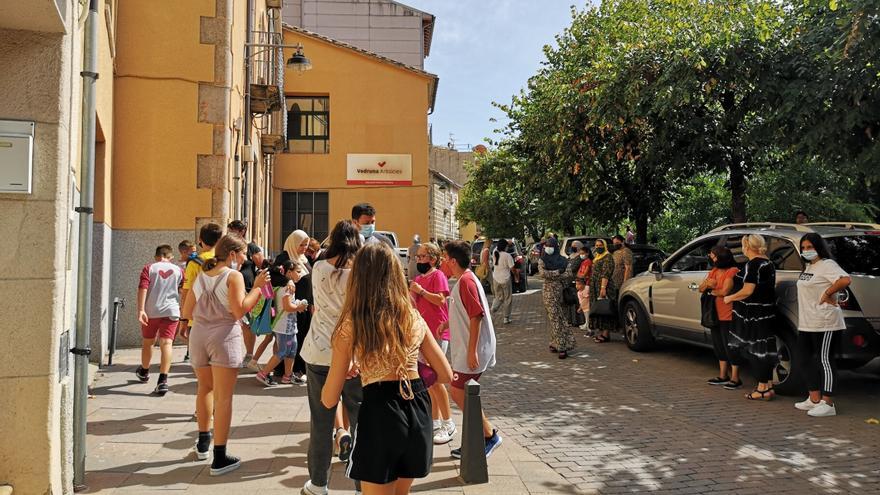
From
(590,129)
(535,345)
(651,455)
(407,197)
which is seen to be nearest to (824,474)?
(651,455)

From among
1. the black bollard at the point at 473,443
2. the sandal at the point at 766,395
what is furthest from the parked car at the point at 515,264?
the black bollard at the point at 473,443

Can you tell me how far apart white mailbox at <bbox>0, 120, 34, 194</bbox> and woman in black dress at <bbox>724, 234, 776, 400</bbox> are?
21.7 feet

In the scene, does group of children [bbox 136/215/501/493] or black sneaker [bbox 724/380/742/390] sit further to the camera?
black sneaker [bbox 724/380/742/390]

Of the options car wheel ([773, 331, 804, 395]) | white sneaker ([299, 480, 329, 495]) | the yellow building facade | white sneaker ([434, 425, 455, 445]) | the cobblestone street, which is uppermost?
the yellow building facade

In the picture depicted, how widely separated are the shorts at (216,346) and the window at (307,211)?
2228cm

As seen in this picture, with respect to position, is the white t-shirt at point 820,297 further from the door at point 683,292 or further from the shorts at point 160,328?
the shorts at point 160,328

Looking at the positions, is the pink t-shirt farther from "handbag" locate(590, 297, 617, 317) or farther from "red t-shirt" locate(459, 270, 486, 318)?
"handbag" locate(590, 297, 617, 317)

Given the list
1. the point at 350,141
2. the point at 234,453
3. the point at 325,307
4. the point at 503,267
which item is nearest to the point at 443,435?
the point at 234,453

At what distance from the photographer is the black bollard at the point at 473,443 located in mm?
4637

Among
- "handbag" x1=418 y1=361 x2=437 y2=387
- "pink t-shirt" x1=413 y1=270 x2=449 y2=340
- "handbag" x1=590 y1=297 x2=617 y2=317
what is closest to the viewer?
"handbag" x1=418 y1=361 x2=437 y2=387

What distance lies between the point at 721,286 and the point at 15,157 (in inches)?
273

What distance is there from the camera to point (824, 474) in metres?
5.07

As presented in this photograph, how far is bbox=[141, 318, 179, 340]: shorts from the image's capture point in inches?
290

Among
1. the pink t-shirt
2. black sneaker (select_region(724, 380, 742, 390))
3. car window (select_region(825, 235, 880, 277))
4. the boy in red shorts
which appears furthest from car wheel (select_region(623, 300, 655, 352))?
the boy in red shorts
